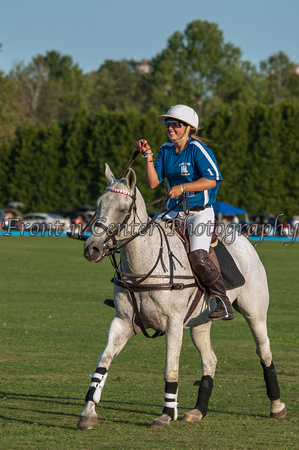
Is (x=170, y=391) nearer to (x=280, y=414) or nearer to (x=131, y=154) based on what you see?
(x=280, y=414)

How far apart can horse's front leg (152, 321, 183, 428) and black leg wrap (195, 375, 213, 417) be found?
538mm

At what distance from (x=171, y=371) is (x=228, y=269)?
1362 millimetres

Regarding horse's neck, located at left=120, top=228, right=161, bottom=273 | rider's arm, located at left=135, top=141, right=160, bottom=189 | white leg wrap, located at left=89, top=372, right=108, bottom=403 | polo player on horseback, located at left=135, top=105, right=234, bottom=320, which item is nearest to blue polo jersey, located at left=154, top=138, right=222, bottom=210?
polo player on horseback, located at left=135, top=105, right=234, bottom=320

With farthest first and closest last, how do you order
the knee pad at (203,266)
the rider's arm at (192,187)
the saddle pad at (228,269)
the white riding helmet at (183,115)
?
the saddle pad at (228,269) < the white riding helmet at (183,115) < the knee pad at (203,266) < the rider's arm at (192,187)

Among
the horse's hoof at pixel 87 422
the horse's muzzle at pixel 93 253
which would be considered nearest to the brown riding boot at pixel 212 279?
the horse's muzzle at pixel 93 253

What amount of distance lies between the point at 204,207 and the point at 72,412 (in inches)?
98.6

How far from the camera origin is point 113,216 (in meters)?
6.54

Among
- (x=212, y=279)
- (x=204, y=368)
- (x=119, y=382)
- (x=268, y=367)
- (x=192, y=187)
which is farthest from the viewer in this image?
(x=119, y=382)

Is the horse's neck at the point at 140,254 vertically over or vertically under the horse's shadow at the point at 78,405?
over

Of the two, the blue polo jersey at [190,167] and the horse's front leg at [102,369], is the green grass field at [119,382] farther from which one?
the blue polo jersey at [190,167]

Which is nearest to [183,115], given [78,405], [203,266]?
[203,266]

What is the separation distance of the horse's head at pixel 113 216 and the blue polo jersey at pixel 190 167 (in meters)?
0.74

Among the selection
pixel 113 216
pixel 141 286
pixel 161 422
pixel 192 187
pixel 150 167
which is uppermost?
pixel 150 167

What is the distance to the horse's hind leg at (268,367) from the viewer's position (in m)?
7.73
